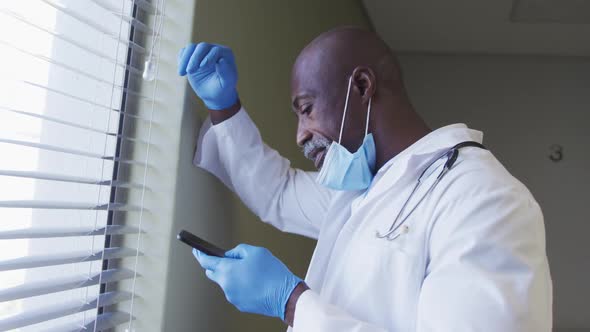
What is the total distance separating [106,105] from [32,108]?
0.48ft

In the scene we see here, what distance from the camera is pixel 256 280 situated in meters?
0.99

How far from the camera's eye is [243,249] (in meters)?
1.03

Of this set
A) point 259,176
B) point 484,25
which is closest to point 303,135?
point 259,176

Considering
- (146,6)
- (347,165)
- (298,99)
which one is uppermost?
(146,6)

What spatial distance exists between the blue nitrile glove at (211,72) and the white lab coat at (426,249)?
0.21 feet

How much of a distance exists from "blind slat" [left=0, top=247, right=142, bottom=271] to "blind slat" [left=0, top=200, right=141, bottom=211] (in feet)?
0.27

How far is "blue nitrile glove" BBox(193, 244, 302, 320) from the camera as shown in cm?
98

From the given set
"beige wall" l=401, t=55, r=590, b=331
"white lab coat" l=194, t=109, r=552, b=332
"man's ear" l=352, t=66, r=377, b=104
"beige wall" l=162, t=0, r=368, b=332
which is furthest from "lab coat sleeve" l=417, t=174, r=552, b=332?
"beige wall" l=401, t=55, r=590, b=331

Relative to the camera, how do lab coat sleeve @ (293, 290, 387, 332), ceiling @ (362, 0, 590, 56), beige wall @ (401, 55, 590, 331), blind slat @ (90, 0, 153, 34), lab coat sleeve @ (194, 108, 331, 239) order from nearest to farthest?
lab coat sleeve @ (293, 290, 387, 332), blind slat @ (90, 0, 153, 34), lab coat sleeve @ (194, 108, 331, 239), ceiling @ (362, 0, 590, 56), beige wall @ (401, 55, 590, 331)

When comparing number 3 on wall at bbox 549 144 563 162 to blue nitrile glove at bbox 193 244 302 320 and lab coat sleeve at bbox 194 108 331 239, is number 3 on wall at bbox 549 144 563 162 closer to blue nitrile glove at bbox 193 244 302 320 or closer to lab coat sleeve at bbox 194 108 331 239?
lab coat sleeve at bbox 194 108 331 239

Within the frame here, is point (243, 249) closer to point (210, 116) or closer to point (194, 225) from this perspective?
point (194, 225)

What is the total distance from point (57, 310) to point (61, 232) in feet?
0.44

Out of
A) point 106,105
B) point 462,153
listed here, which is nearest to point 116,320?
point 106,105

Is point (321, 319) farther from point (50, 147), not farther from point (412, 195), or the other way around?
point (50, 147)
